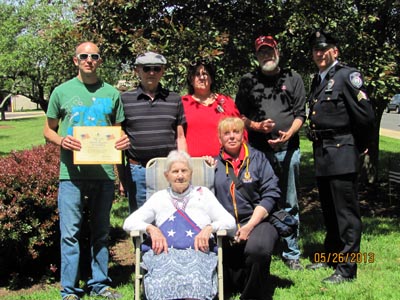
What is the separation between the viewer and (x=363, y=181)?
914 cm

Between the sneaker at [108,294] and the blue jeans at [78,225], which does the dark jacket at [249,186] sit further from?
the sneaker at [108,294]

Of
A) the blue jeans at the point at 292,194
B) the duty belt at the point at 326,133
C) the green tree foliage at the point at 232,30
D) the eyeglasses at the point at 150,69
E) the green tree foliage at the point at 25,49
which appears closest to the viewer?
the eyeglasses at the point at 150,69

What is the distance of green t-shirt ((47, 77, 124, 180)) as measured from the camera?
3979 millimetres

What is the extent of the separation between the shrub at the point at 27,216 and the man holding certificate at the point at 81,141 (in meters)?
0.65

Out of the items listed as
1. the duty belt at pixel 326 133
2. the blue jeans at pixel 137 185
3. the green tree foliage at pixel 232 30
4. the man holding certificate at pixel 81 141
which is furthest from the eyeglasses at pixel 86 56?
the duty belt at pixel 326 133

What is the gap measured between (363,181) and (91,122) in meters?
6.68

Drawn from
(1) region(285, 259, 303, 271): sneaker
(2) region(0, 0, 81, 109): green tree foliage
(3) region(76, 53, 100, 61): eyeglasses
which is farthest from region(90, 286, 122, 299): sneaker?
(2) region(0, 0, 81, 109): green tree foliage

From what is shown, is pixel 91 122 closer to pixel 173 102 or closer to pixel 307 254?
pixel 173 102

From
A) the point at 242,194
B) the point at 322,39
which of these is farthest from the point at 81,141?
the point at 322,39

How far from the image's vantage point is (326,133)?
14.7 feet

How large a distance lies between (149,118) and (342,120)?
1.82 meters

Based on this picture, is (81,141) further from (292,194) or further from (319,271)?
(319,271)

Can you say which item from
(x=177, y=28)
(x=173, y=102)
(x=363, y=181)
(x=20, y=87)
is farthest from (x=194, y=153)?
(x=20, y=87)

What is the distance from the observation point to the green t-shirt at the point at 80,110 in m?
3.98
